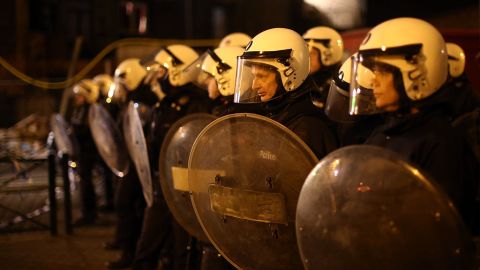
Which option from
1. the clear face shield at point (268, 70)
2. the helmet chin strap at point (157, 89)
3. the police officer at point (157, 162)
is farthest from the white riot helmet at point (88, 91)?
the clear face shield at point (268, 70)

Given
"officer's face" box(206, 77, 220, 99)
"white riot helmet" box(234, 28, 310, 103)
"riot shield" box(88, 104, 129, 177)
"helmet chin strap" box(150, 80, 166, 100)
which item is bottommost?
"riot shield" box(88, 104, 129, 177)

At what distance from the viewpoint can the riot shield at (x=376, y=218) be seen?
2.25m

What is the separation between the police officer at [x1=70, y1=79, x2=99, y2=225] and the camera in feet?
28.1

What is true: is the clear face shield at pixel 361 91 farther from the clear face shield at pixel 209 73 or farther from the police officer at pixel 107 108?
the police officer at pixel 107 108

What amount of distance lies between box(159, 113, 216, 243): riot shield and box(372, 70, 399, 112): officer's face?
154cm

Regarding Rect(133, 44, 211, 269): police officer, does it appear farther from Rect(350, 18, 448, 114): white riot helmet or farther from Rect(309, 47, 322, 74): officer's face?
Rect(350, 18, 448, 114): white riot helmet

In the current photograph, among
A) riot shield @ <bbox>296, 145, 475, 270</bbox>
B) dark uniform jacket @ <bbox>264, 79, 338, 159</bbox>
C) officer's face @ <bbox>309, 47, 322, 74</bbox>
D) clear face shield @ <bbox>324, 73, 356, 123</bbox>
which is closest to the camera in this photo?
riot shield @ <bbox>296, 145, 475, 270</bbox>

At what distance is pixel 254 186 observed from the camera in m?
3.10

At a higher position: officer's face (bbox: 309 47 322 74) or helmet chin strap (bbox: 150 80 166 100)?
officer's face (bbox: 309 47 322 74)

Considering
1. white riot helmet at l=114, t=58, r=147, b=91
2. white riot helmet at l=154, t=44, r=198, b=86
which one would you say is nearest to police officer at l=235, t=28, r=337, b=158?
white riot helmet at l=154, t=44, r=198, b=86

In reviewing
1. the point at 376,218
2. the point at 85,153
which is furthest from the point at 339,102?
the point at 85,153

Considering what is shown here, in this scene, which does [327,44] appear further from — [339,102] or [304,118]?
[304,118]

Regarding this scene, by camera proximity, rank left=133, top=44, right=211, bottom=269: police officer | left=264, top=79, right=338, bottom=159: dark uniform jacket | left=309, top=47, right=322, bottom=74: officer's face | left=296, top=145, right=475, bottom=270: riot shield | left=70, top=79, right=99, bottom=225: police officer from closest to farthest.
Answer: left=296, top=145, right=475, bottom=270: riot shield, left=264, top=79, right=338, bottom=159: dark uniform jacket, left=133, top=44, right=211, bottom=269: police officer, left=309, top=47, right=322, bottom=74: officer's face, left=70, top=79, right=99, bottom=225: police officer

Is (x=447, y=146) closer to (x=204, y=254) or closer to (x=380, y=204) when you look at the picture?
(x=380, y=204)
